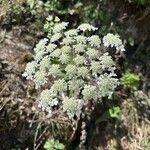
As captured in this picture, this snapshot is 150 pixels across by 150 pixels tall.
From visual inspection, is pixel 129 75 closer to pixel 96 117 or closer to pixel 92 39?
pixel 96 117

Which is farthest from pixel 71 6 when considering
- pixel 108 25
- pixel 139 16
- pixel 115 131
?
pixel 115 131

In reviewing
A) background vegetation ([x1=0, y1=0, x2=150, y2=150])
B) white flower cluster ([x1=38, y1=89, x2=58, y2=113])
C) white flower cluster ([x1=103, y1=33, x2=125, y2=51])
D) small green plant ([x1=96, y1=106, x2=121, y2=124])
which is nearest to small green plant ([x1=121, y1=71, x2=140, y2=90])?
background vegetation ([x1=0, y1=0, x2=150, y2=150])

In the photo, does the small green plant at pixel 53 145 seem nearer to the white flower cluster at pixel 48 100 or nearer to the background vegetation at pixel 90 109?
the background vegetation at pixel 90 109

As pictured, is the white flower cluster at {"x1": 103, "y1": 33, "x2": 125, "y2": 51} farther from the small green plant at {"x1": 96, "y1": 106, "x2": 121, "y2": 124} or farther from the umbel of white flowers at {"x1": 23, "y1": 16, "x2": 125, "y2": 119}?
the small green plant at {"x1": 96, "y1": 106, "x2": 121, "y2": 124}

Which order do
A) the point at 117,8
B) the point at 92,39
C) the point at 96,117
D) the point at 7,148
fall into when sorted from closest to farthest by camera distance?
the point at 92,39
the point at 7,148
the point at 96,117
the point at 117,8

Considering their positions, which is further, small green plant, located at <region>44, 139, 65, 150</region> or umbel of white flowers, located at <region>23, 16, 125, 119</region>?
small green plant, located at <region>44, 139, 65, 150</region>

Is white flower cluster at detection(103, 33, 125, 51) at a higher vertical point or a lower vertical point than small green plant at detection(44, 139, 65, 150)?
higher
